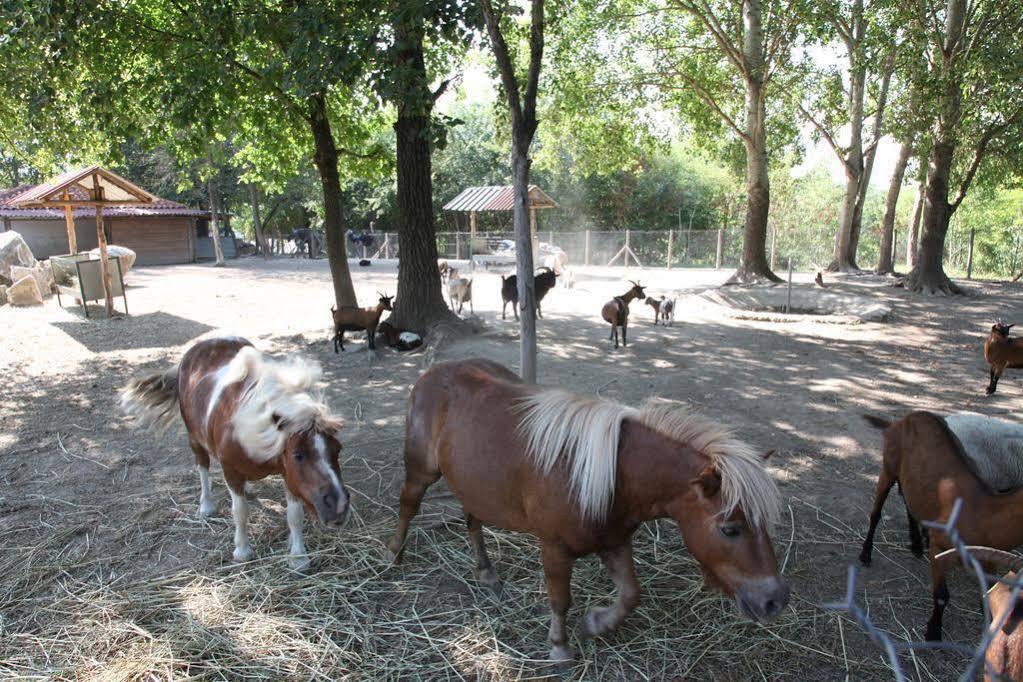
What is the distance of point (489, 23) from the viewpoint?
5.08m

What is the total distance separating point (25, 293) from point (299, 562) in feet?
54.0

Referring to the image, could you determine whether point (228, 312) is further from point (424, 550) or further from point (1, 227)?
point (1, 227)

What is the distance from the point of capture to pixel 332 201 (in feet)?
35.8

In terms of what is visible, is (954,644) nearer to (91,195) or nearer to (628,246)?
(91,195)

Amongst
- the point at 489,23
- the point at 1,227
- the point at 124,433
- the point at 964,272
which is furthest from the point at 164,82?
the point at 964,272

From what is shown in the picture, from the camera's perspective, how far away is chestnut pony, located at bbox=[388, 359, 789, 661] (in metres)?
2.46

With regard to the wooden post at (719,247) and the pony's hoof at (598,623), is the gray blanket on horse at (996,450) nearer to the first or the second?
the pony's hoof at (598,623)

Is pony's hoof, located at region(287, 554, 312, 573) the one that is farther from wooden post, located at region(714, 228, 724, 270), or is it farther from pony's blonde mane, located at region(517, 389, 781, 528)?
wooden post, located at region(714, 228, 724, 270)

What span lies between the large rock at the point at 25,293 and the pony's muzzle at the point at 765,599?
18598 millimetres

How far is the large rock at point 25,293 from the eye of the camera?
15.4m

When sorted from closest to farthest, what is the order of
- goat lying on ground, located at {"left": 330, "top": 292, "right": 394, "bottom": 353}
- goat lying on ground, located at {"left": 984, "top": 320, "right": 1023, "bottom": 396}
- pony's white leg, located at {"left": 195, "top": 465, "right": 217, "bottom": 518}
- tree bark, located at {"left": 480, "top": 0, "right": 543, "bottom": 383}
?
pony's white leg, located at {"left": 195, "top": 465, "right": 217, "bottom": 518} → tree bark, located at {"left": 480, "top": 0, "right": 543, "bottom": 383} → goat lying on ground, located at {"left": 984, "top": 320, "right": 1023, "bottom": 396} → goat lying on ground, located at {"left": 330, "top": 292, "right": 394, "bottom": 353}

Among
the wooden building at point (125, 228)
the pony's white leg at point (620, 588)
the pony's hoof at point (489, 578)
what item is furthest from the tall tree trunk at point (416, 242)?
the wooden building at point (125, 228)

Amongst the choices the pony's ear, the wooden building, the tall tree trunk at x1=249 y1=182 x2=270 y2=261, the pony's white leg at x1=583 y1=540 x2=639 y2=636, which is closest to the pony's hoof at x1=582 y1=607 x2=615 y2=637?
the pony's white leg at x1=583 y1=540 x2=639 y2=636

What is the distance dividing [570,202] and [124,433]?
34680 millimetres
